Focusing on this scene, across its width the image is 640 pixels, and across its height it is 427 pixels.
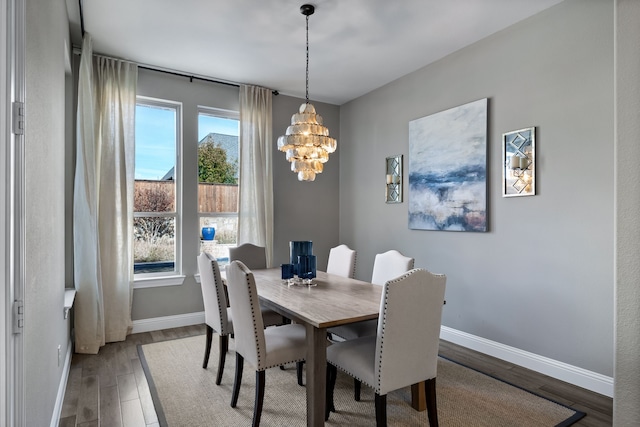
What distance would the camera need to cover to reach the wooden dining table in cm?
198

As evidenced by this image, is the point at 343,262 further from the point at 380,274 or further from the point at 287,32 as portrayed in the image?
Answer: the point at 287,32

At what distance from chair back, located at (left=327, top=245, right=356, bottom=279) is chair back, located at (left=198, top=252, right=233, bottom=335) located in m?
1.21

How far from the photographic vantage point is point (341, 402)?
2520 millimetres

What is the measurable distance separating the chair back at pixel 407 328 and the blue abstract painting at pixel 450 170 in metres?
1.73

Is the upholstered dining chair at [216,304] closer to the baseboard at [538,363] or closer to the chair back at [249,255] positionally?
the chair back at [249,255]

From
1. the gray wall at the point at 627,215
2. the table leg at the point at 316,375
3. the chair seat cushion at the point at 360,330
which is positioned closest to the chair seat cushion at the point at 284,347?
the table leg at the point at 316,375

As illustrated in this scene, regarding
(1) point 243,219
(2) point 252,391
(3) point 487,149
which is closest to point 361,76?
(3) point 487,149

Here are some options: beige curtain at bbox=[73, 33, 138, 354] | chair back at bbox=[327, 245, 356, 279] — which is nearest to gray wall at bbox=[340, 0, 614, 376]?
chair back at bbox=[327, 245, 356, 279]

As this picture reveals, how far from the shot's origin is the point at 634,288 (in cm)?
129

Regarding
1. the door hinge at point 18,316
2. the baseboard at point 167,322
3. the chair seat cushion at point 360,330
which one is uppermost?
the door hinge at point 18,316

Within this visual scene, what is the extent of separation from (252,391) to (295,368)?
1.65 ft

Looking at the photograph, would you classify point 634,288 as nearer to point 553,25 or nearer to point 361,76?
point 553,25

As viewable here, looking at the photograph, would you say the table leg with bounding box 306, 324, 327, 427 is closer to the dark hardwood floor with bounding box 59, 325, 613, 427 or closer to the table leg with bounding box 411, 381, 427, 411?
the table leg with bounding box 411, 381, 427, 411

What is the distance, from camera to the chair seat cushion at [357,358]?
1997 millimetres
